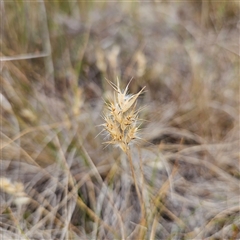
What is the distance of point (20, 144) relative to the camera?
3.56 ft

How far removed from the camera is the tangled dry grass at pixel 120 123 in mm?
897

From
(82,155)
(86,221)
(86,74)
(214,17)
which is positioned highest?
(214,17)

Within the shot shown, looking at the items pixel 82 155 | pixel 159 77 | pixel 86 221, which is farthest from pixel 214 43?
pixel 86 221

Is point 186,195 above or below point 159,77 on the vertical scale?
below

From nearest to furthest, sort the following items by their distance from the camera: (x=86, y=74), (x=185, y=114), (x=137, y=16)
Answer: (x=185, y=114), (x=86, y=74), (x=137, y=16)

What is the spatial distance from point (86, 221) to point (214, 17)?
100 cm

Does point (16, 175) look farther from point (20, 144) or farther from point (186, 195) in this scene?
point (186, 195)

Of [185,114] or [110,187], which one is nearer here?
[110,187]

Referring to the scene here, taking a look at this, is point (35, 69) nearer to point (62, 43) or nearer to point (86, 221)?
point (62, 43)

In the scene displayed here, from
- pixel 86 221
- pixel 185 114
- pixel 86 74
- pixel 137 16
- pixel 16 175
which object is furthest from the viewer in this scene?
pixel 137 16

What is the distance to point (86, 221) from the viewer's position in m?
Result: 0.94

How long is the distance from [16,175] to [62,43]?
52 cm

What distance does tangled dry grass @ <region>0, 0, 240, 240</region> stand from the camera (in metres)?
0.90

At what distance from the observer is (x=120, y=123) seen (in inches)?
26.1
